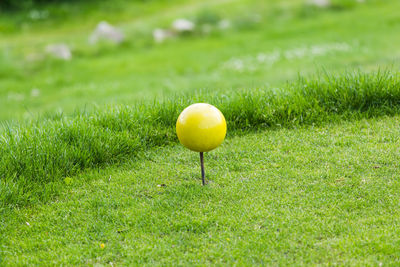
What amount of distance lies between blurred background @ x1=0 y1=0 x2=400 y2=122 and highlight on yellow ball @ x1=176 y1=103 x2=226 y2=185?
4778 millimetres

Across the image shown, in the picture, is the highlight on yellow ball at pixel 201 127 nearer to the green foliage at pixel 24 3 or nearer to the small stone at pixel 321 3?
the small stone at pixel 321 3

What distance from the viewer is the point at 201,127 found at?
3.41m

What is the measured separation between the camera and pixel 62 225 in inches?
132

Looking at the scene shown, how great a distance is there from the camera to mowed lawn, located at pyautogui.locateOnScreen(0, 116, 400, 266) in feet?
9.52

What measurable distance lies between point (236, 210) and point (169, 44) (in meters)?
10.9

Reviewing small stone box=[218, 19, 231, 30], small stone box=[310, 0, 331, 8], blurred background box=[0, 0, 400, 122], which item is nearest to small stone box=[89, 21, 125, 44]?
blurred background box=[0, 0, 400, 122]

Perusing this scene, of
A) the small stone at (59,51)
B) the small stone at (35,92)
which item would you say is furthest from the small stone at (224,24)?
the small stone at (35,92)

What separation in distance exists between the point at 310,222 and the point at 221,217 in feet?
2.03

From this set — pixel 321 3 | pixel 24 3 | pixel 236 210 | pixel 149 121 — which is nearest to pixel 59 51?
pixel 24 3

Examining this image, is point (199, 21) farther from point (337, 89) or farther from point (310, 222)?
point (310, 222)

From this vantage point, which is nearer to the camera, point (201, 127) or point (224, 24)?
point (201, 127)

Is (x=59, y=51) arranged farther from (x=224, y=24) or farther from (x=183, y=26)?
(x=224, y=24)

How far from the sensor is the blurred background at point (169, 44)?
10.0 m

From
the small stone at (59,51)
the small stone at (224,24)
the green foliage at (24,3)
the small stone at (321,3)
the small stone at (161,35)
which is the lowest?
the small stone at (59,51)
